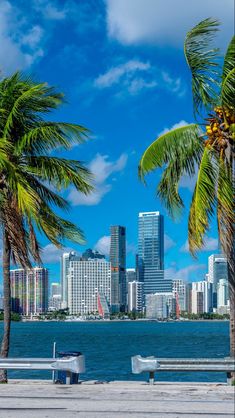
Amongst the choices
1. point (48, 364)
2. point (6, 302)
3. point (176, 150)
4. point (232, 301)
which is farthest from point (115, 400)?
point (176, 150)

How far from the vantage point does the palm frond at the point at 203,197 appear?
1945cm

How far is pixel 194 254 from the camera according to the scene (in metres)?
20.0

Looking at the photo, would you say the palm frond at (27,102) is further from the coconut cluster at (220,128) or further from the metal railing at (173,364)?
the metal railing at (173,364)

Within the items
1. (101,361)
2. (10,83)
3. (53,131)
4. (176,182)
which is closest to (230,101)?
(176,182)

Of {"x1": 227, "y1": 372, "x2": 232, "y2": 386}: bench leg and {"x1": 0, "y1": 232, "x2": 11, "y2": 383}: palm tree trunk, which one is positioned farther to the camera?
{"x1": 0, "y1": 232, "x2": 11, "y2": 383}: palm tree trunk

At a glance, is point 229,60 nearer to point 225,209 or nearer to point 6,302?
point 225,209

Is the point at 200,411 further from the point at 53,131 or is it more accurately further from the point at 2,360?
the point at 53,131

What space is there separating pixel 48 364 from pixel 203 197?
5.78 meters

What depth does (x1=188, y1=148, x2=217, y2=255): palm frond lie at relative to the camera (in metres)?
19.5

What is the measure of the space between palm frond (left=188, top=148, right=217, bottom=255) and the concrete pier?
3.87 m

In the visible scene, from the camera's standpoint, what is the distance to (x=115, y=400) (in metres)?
16.9

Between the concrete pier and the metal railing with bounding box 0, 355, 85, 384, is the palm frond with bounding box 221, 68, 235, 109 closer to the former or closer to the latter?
the concrete pier

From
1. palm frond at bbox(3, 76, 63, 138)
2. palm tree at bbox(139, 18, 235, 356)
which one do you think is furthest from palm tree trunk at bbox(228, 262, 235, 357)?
palm frond at bbox(3, 76, 63, 138)

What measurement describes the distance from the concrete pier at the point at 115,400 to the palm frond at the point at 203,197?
3.87 meters
